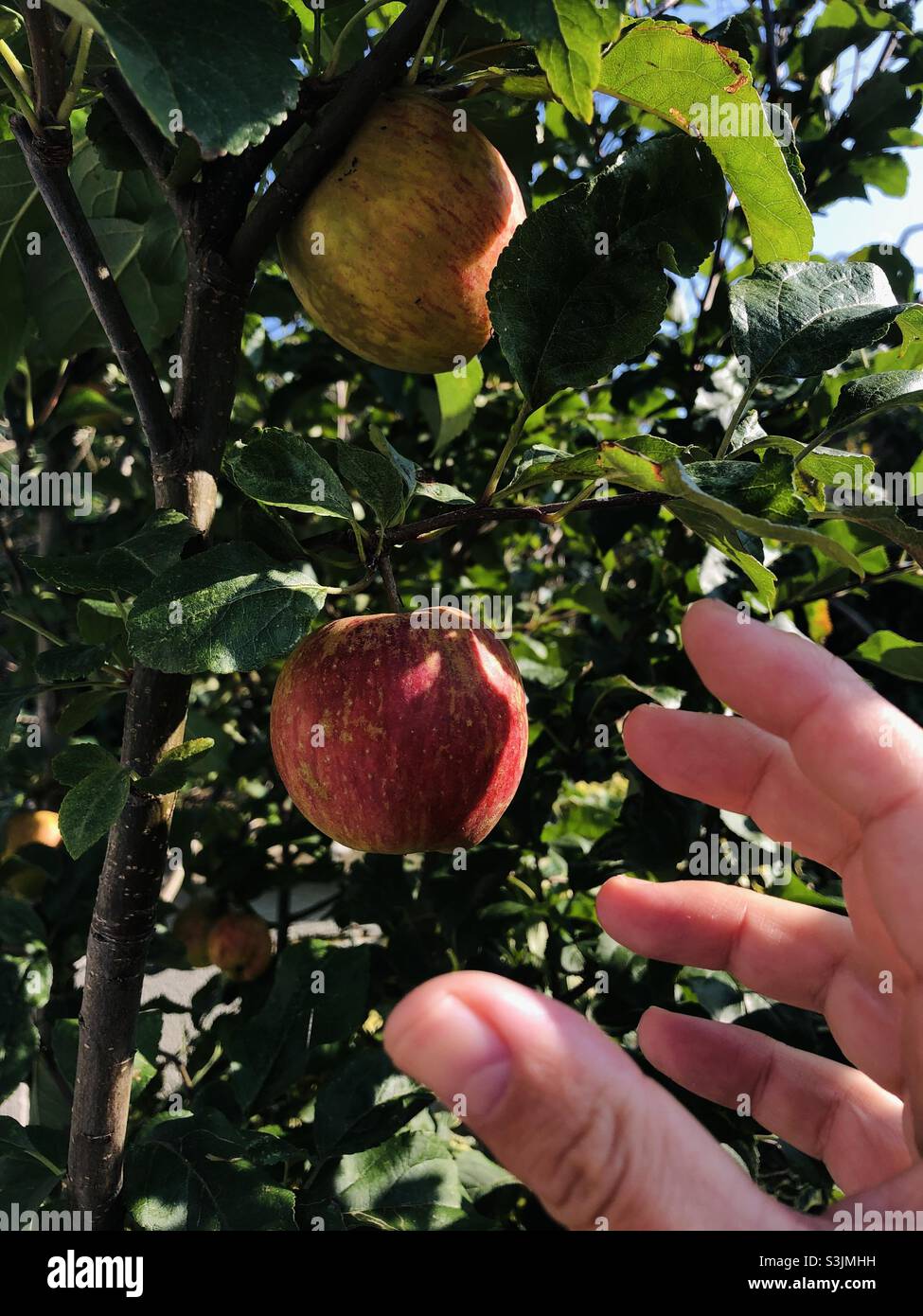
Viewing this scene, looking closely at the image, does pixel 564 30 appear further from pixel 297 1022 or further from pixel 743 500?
pixel 297 1022

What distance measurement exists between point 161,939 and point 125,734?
63 centimetres

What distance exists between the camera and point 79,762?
59 cm

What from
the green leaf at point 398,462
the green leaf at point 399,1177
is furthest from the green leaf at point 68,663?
the green leaf at point 399,1177

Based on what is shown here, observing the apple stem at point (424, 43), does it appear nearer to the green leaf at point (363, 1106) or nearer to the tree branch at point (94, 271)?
the tree branch at point (94, 271)

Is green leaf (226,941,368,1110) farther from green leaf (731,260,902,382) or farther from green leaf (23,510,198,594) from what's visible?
green leaf (731,260,902,382)

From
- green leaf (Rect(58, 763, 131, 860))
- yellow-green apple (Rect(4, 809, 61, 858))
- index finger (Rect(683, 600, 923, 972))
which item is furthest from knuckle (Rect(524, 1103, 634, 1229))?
yellow-green apple (Rect(4, 809, 61, 858))

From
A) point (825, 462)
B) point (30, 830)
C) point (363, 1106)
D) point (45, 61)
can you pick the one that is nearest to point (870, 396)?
point (825, 462)

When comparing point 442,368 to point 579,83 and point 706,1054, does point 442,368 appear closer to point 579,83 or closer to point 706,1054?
Result: point 579,83

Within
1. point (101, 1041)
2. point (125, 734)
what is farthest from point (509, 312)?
point (101, 1041)

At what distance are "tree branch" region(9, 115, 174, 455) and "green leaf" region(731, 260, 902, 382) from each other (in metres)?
0.37

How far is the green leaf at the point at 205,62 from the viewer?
0.40 metres

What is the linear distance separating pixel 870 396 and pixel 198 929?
52.9 inches

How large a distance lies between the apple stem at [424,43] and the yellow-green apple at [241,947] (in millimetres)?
1215
